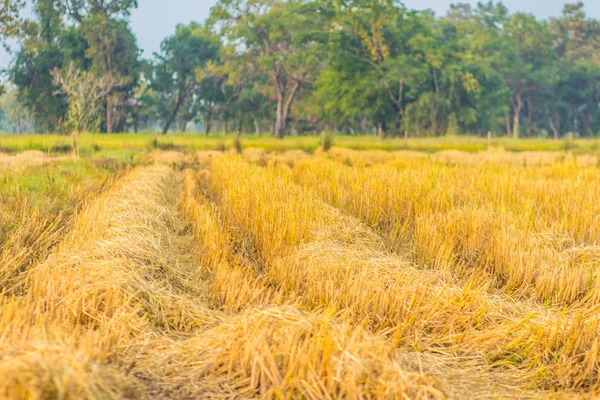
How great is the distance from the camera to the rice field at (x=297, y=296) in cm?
206

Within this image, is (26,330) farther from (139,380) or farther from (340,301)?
(340,301)

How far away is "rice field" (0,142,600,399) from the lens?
6.76 ft

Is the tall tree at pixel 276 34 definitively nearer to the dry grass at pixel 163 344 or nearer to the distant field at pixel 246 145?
the distant field at pixel 246 145

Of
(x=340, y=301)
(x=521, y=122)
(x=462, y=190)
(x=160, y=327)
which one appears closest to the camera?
(x=160, y=327)

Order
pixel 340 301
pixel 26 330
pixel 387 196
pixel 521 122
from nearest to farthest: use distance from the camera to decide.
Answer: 1. pixel 26 330
2. pixel 340 301
3. pixel 387 196
4. pixel 521 122

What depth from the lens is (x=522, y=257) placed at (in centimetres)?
400

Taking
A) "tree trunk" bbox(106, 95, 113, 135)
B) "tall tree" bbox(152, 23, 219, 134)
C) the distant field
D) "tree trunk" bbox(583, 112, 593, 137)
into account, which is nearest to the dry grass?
the distant field

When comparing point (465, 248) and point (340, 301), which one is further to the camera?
point (465, 248)

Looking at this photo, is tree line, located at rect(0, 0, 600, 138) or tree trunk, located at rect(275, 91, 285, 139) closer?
tree line, located at rect(0, 0, 600, 138)

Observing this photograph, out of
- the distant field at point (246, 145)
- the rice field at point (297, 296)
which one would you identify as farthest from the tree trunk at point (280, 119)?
the rice field at point (297, 296)

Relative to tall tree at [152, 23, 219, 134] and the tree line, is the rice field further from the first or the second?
tall tree at [152, 23, 219, 134]

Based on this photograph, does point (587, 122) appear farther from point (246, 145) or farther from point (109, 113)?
point (109, 113)

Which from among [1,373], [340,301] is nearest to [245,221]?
[340,301]

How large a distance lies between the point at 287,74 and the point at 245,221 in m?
29.6
